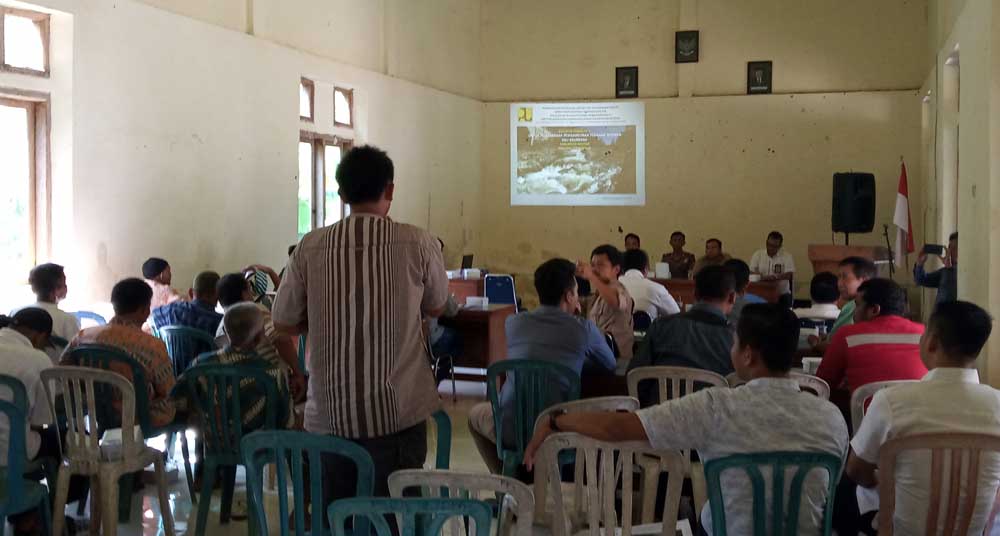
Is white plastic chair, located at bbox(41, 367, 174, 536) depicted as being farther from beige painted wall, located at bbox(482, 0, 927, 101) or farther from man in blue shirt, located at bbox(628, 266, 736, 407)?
beige painted wall, located at bbox(482, 0, 927, 101)

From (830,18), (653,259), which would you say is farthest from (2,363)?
(830,18)

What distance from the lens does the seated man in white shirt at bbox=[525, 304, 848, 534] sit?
7.14ft

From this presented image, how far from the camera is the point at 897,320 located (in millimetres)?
3693

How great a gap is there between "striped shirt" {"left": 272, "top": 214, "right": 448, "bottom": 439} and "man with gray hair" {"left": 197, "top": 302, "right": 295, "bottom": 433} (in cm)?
127

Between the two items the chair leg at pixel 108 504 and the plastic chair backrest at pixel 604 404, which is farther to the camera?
the chair leg at pixel 108 504

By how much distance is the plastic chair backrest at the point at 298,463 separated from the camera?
225 cm

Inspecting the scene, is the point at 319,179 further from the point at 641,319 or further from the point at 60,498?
the point at 60,498

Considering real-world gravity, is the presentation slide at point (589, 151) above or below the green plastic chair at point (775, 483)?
above

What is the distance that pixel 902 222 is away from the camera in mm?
10180

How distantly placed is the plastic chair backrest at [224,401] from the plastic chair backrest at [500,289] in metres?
4.86

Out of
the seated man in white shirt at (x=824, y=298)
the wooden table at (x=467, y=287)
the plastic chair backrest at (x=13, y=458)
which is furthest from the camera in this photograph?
the wooden table at (x=467, y=287)

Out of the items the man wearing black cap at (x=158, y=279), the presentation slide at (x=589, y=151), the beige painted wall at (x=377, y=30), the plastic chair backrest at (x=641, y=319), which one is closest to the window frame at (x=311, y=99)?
the beige painted wall at (x=377, y=30)

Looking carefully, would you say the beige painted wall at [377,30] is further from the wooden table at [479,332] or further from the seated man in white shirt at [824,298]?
the seated man in white shirt at [824,298]

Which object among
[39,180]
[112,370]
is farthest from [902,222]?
[112,370]
